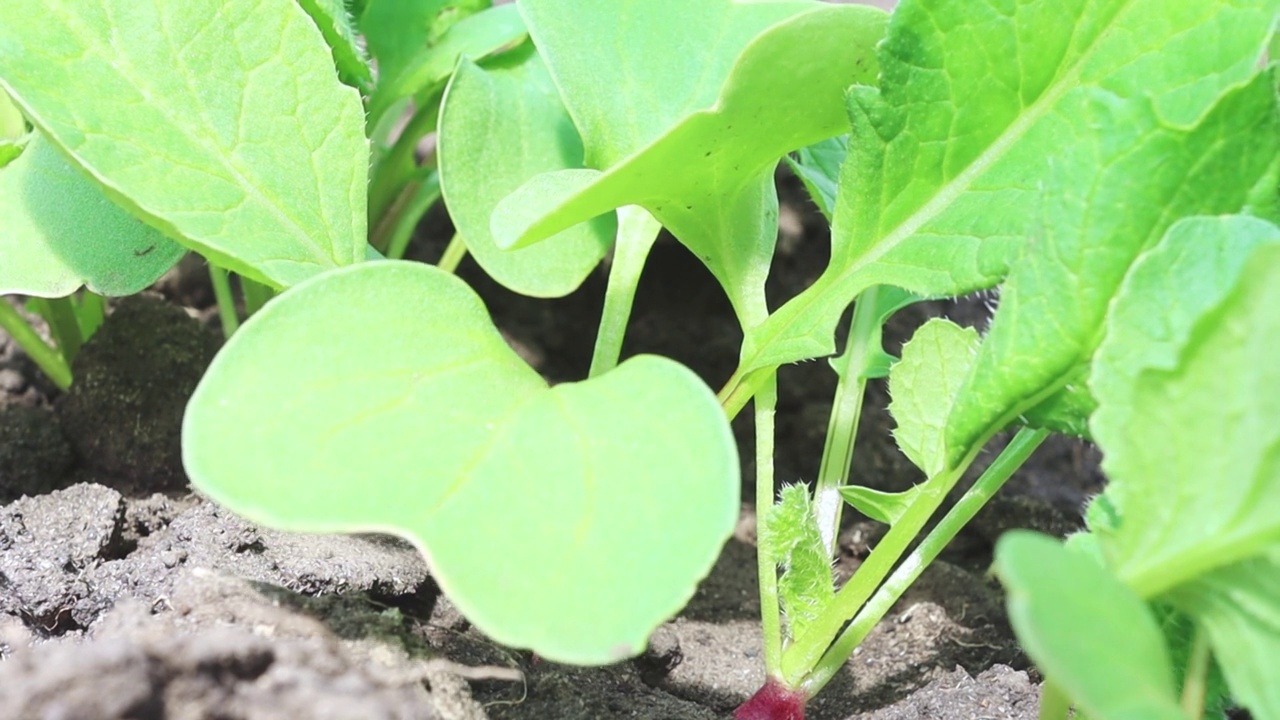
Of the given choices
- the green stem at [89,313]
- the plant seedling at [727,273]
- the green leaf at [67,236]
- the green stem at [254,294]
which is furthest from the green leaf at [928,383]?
the green stem at [89,313]

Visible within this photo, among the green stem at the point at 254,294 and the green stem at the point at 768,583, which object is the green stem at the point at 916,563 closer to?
the green stem at the point at 768,583

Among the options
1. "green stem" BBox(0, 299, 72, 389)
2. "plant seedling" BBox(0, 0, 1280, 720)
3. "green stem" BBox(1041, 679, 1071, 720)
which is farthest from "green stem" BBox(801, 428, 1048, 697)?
"green stem" BBox(0, 299, 72, 389)

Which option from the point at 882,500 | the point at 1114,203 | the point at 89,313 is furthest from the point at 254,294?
the point at 1114,203

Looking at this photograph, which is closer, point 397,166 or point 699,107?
point 699,107

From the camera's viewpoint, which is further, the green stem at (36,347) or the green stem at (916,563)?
the green stem at (36,347)

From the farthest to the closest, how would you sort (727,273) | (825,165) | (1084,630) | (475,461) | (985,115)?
(825,165) < (727,273) < (985,115) < (475,461) < (1084,630)

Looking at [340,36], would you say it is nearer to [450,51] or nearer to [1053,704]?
[450,51]
